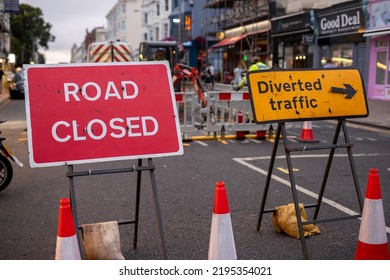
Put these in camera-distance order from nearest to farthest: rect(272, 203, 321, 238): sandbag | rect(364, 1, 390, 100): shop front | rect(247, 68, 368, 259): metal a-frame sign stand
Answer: rect(247, 68, 368, 259): metal a-frame sign stand, rect(272, 203, 321, 238): sandbag, rect(364, 1, 390, 100): shop front

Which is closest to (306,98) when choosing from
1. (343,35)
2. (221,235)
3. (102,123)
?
(221,235)

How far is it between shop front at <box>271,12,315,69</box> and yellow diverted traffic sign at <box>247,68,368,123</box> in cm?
2250

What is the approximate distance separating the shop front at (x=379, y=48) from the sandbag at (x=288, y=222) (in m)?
18.7

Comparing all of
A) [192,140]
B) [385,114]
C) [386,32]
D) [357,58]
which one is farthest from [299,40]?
[192,140]

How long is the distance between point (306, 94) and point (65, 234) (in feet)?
8.12

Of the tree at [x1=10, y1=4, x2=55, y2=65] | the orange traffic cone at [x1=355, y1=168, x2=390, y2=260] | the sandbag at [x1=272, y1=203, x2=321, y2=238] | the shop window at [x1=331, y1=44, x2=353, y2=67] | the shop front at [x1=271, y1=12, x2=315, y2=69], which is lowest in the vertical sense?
the sandbag at [x1=272, y1=203, x2=321, y2=238]

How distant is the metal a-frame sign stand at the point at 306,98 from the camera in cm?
452

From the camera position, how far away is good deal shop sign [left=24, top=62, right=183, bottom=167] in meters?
3.91

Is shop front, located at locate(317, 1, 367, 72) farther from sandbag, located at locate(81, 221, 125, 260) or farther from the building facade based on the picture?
the building facade

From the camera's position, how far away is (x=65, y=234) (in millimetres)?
3477

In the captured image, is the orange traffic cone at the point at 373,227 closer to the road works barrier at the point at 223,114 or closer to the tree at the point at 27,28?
the road works barrier at the point at 223,114

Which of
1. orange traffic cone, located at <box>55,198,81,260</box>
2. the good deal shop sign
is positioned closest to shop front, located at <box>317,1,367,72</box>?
the good deal shop sign

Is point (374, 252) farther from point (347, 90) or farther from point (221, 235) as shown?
point (347, 90)
